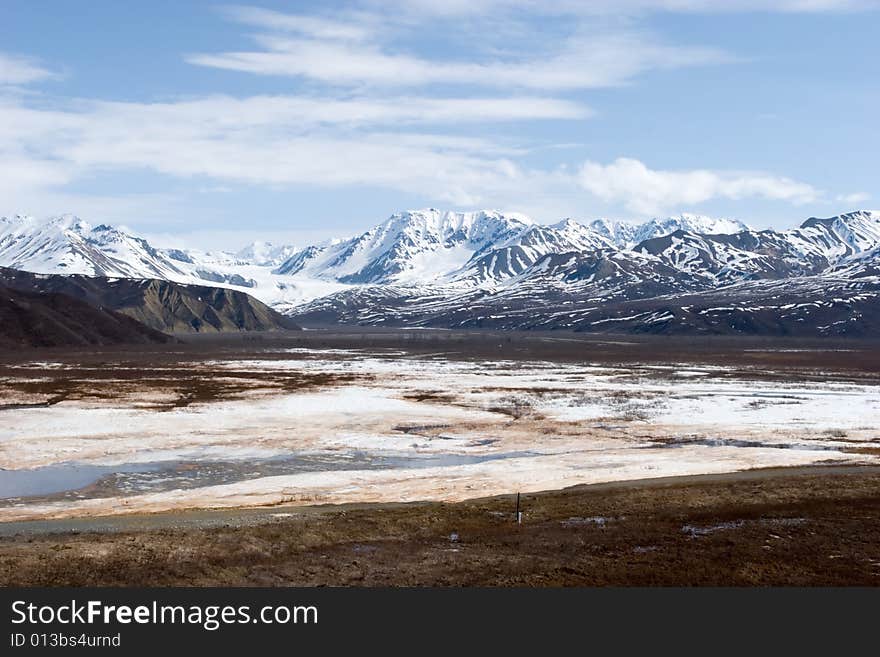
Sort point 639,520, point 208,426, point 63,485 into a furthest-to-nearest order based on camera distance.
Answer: point 208,426 → point 63,485 → point 639,520

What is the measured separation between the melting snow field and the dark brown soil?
6.77 metres

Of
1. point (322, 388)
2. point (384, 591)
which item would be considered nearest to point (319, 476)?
point (384, 591)

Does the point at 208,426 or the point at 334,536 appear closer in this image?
the point at 334,536

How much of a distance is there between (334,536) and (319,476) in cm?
1627

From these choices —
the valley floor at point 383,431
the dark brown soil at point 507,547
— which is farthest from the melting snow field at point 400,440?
the dark brown soil at point 507,547

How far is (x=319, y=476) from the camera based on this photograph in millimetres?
48875

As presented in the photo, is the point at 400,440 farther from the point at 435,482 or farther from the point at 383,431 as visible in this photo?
the point at 435,482

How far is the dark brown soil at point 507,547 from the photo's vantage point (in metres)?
27.0

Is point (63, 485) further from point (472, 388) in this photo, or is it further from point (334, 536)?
point (472, 388)

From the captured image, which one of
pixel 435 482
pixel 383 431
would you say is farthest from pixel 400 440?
pixel 435 482

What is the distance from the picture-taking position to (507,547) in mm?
31000

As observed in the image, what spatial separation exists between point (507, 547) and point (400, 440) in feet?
108

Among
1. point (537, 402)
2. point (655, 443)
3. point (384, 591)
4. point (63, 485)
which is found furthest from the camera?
point (537, 402)

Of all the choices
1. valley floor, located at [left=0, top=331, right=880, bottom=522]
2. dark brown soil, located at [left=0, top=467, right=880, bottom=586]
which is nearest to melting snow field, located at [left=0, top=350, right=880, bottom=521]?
valley floor, located at [left=0, top=331, right=880, bottom=522]
